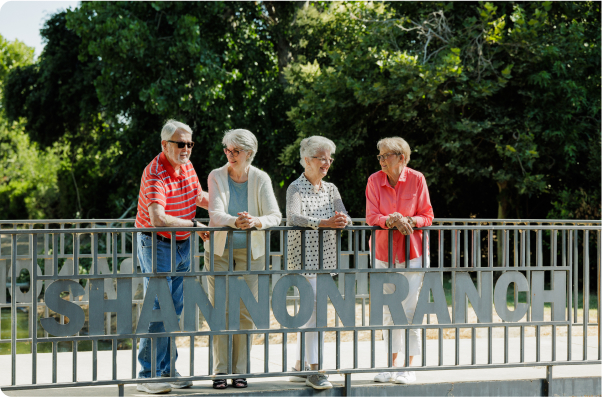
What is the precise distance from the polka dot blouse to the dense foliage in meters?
8.27

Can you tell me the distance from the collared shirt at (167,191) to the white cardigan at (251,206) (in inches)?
8.5

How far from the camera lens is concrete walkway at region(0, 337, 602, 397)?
4.49 metres

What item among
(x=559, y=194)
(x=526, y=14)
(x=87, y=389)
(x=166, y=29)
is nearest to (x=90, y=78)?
(x=166, y=29)

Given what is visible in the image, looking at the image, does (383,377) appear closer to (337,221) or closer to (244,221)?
(337,221)

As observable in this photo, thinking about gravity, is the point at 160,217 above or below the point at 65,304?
above

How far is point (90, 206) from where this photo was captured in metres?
23.7

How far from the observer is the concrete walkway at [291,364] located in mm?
4488

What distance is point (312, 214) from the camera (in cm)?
469

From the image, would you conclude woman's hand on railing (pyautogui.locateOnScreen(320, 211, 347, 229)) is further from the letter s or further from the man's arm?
the letter s

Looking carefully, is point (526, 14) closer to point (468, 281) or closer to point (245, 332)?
point (468, 281)

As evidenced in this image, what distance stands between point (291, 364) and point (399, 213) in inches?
73.8

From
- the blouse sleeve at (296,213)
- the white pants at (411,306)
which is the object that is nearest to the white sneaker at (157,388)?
the blouse sleeve at (296,213)

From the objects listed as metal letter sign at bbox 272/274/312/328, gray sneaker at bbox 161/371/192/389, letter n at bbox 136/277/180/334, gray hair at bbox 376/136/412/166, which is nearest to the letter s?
letter n at bbox 136/277/180/334

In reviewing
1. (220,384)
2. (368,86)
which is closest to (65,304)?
(220,384)
